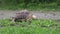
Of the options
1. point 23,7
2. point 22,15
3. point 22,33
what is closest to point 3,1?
point 23,7

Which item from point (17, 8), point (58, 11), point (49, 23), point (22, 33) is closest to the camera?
point (22, 33)

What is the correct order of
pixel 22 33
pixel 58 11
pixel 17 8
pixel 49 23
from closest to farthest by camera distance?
pixel 22 33 → pixel 49 23 → pixel 58 11 → pixel 17 8

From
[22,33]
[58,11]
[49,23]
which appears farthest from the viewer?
[58,11]

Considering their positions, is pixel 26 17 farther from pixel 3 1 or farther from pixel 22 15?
pixel 3 1

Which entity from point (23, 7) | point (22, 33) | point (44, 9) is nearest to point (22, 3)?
point (23, 7)

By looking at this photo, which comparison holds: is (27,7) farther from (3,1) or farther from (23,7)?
(3,1)

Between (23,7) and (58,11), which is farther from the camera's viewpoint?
(23,7)

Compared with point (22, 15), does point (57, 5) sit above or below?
below

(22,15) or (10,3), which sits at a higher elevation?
(22,15)

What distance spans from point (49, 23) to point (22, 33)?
2.92 m

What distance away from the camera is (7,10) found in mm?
16484

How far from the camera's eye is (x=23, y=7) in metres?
17.0

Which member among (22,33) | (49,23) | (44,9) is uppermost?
(22,33)

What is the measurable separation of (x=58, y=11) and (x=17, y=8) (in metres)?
2.80
